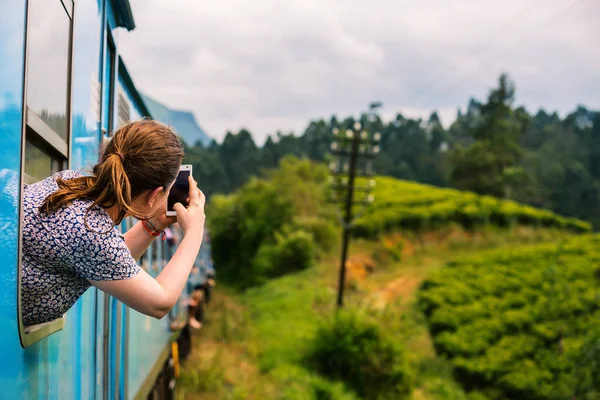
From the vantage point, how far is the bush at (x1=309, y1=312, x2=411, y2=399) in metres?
15.3

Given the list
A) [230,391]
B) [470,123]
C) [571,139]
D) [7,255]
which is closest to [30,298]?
[7,255]

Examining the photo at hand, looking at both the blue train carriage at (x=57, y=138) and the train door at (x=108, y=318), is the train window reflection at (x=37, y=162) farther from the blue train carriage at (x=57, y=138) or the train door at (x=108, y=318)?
the train door at (x=108, y=318)

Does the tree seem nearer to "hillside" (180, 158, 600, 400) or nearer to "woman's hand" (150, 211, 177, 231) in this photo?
"hillside" (180, 158, 600, 400)

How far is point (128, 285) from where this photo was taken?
152 centimetres

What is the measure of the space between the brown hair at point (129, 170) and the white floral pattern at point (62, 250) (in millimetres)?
31

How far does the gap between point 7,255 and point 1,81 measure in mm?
360

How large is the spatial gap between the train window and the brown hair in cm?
14

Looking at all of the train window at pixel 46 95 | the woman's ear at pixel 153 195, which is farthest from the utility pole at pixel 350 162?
the woman's ear at pixel 153 195

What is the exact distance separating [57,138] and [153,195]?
0.40 m

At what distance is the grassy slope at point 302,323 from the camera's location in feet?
40.1

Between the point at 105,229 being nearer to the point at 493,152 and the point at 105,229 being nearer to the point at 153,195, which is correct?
the point at 153,195

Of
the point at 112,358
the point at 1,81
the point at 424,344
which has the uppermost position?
the point at 1,81

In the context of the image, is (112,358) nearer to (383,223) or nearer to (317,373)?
(317,373)

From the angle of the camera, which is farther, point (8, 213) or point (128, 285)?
point (128, 285)
